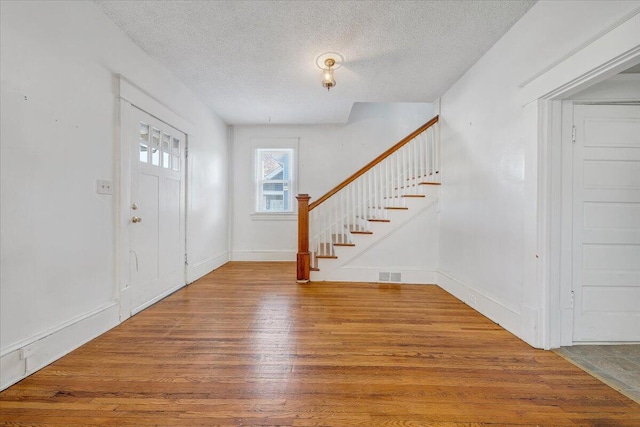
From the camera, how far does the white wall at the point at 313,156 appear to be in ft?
17.4

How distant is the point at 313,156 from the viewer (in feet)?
17.5

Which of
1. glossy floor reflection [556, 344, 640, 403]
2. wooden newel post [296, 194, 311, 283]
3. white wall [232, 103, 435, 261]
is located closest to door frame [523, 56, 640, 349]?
glossy floor reflection [556, 344, 640, 403]

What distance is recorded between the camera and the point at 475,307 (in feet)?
9.29

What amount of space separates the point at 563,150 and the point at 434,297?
6.40 ft

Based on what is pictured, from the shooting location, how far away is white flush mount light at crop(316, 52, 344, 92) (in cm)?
279

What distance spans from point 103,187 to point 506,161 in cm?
341

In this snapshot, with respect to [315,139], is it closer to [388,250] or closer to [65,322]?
[388,250]

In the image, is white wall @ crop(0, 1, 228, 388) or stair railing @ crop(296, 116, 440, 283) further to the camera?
stair railing @ crop(296, 116, 440, 283)

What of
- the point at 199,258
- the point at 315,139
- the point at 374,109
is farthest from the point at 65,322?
the point at 374,109

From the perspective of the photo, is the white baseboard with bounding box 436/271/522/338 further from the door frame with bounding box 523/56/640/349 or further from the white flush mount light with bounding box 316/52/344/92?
the white flush mount light with bounding box 316/52/344/92

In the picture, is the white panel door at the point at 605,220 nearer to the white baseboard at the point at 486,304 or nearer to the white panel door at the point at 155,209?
the white baseboard at the point at 486,304

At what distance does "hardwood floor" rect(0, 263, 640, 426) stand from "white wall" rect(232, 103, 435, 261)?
271 centimetres

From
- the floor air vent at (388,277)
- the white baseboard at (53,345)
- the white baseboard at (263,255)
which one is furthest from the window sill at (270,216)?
the white baseboard at (53,345)

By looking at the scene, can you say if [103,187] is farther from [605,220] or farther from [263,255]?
[605,220]
